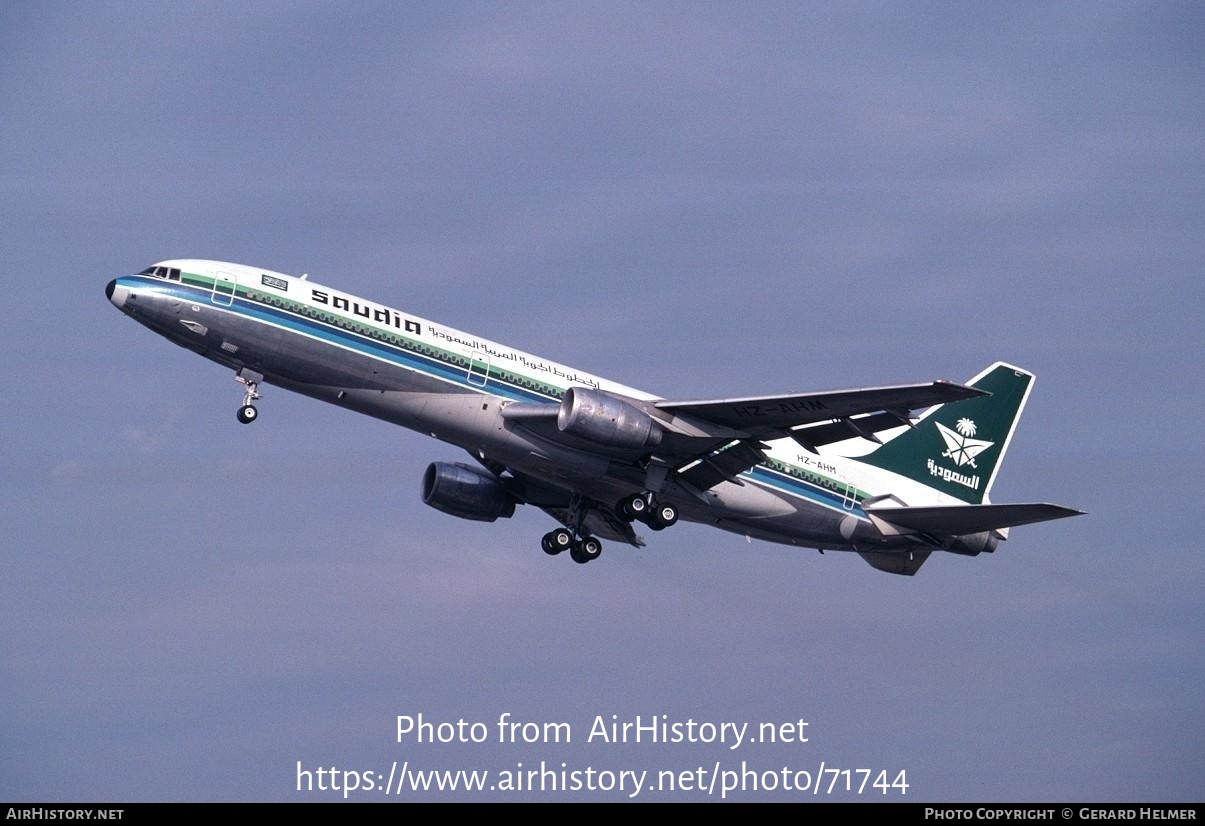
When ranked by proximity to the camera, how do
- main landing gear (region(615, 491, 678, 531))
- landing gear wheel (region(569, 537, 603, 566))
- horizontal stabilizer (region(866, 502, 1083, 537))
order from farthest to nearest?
1. landing gear wheel (region(569, 537, 603, 566))
2. main landing gear (region(615, 491, 678, 531))
3. horizontal stabilizer (region(866, 502, 1083, 537))

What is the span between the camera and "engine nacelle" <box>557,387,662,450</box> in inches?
1903

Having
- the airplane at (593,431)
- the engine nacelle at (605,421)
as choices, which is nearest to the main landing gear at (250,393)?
the airplane at (593,431)

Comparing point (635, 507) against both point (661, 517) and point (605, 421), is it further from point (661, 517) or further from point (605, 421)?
point (605, 421)

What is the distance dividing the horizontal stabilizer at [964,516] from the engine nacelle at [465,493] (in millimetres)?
12866

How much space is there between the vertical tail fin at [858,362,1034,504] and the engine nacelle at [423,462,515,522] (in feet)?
41.6

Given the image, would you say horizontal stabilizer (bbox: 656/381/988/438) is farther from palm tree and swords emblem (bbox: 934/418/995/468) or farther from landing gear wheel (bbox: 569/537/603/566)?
palm tree and swords emblem (bbox: 934/418/995/468)

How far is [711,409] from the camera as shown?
49.7 m

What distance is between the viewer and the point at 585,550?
56594 millimetres

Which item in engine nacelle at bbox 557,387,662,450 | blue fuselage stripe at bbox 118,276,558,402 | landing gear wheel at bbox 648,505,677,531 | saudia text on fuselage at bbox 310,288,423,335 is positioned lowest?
landing gear wheel at bbox 648,505,677,531

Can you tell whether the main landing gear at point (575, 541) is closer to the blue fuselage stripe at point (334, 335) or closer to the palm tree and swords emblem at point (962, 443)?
the blue fuselage stripe at point (334, 335)

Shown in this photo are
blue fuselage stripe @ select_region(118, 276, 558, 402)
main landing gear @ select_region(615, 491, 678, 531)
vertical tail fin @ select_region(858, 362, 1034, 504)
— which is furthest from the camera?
vertical tail fin @ select_region(858, 362, 1034, 504)

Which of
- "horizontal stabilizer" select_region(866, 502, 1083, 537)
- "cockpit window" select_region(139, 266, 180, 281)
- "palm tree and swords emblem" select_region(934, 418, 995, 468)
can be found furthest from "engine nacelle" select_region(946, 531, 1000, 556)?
"cockpit window" select_region(139, 266, 180, 281)

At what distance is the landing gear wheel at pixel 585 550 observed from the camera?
186 feet
